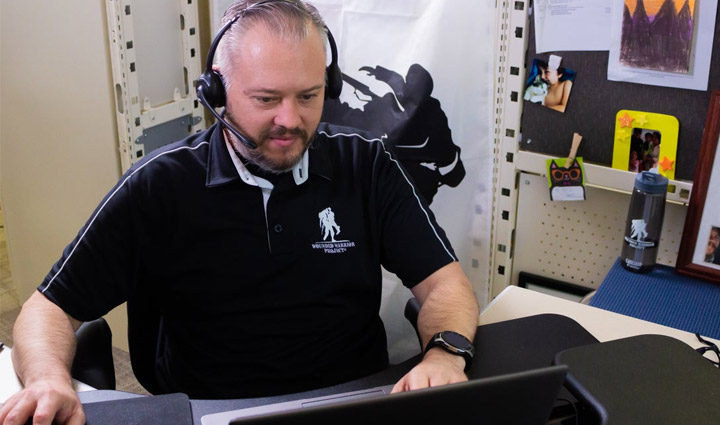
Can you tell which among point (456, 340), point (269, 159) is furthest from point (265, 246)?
point (456, 340)

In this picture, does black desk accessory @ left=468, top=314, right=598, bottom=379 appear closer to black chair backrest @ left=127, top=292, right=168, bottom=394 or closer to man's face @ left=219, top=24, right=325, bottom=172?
man's face @ left=219, top=24, right=325, bottom=172

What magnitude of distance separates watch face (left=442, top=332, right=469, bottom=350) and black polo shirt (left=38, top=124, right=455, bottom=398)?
0.23m

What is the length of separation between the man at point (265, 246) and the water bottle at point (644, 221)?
43cm

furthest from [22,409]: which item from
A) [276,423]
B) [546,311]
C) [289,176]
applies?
[546,311]

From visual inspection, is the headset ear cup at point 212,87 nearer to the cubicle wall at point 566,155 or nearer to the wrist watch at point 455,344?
the wrist watch at point 455,344

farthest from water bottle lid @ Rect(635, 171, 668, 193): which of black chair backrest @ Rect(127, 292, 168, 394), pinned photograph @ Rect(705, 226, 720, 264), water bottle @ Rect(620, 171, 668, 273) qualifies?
black chair backrest @ Rect(127, 292, 168, 394)

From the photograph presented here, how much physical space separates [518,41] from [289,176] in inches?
25.2

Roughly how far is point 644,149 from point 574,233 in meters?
0.28

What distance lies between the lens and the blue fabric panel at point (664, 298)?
1444mm

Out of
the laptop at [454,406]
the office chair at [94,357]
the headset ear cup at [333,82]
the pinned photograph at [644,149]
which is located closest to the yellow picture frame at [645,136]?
the pinned photograph at [644,149]

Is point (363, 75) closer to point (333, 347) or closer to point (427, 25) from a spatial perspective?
point (427, 25)

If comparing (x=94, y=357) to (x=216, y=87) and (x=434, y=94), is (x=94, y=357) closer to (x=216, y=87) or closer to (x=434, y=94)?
(x=216, y=87)

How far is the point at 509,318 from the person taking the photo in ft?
4.67

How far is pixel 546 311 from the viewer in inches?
57.4
